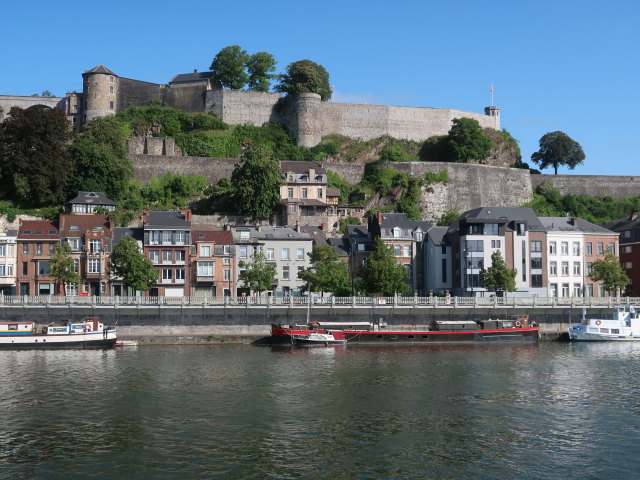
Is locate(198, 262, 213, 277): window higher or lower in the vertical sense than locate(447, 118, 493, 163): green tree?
lower

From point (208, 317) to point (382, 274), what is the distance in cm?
1405

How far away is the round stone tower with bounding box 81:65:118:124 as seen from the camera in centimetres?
9419

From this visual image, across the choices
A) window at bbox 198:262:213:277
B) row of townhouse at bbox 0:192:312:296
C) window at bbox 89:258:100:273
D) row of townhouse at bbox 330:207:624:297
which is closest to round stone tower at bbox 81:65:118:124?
row of townhouse at bbox 0:192:312:296

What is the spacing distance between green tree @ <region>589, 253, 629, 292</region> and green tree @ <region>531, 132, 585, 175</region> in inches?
1529

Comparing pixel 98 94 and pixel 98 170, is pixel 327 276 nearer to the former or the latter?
pixel 98 170

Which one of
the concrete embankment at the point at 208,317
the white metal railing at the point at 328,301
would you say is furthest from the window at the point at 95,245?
the concrete embankment at the point at 208,317

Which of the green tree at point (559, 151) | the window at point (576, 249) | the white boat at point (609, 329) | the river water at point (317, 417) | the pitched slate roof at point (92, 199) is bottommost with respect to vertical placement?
the river water at point (317, 417)

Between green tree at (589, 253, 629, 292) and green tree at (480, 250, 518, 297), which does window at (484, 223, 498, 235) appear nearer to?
green tree at (480, 250, 518, 297)

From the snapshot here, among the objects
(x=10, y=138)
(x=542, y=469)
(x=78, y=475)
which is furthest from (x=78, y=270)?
(x=542, y=469)

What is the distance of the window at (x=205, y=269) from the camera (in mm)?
62406

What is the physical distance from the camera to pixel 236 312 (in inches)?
2090

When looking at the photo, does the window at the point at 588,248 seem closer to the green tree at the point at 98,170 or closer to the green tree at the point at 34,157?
the green tree at the point at 98,170

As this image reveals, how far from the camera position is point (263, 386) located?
35250 millimetres

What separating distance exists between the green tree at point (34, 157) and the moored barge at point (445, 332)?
3093 centimetres
